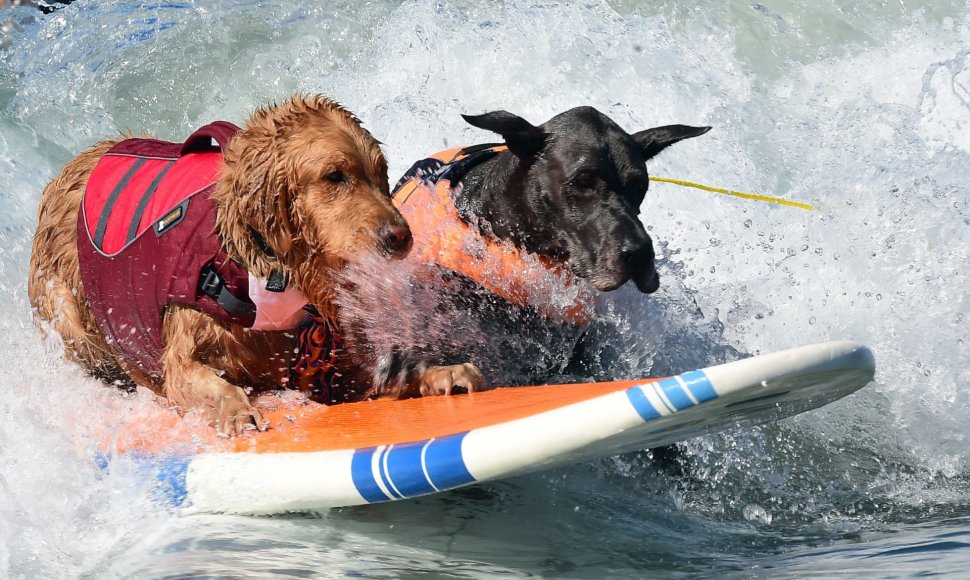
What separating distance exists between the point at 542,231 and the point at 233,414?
5.10 feet

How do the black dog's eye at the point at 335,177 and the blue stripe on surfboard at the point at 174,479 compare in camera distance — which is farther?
the black dog's eye at the point at 335,177

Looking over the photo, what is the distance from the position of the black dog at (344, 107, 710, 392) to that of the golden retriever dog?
13.3 inches

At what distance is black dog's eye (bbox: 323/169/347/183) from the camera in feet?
11.5

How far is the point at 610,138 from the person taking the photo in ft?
15.0

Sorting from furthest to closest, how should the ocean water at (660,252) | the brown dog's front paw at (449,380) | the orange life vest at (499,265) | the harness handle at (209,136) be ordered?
1. the orange life vest at (499,265)
2. the brown dog's front paw at (449,380)
3. the harness handle at (209,136)
4. the ocean water at (660,252)

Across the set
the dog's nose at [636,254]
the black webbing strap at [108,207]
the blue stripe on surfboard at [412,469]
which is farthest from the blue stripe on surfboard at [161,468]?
the dog's nose at [636,254]

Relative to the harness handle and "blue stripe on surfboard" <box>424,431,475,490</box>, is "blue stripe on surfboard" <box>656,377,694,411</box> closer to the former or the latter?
"blue stripe on surfboard" <box>424,431,475,490</box>

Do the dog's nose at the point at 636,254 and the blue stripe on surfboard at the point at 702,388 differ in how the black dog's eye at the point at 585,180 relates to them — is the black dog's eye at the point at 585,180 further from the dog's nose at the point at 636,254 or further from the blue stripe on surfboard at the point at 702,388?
the blue stripe on surfboard at the point at 702,388

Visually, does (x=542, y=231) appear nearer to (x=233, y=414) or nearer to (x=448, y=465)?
(x=233, y=414)

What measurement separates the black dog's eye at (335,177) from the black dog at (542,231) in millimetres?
826

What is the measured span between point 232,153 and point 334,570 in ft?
4.87

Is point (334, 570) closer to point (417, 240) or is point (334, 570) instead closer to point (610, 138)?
point (417, 240)

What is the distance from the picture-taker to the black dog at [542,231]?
14.0ft

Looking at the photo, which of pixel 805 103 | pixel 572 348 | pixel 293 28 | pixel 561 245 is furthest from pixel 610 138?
pixel 293 28
